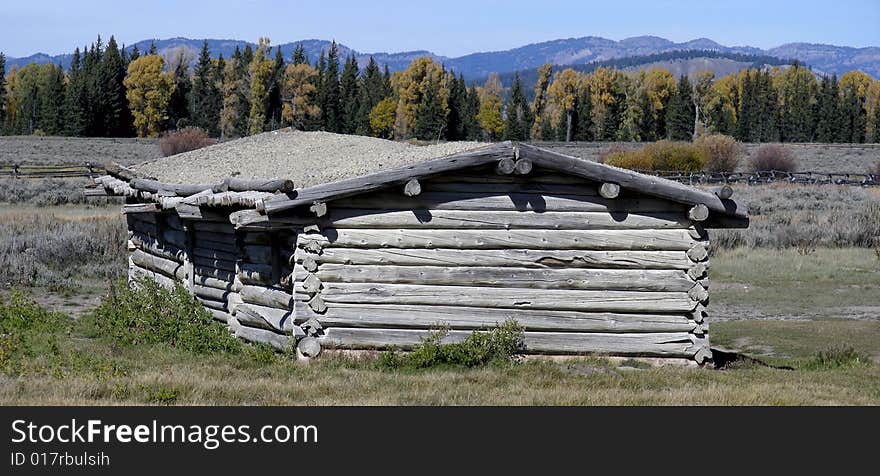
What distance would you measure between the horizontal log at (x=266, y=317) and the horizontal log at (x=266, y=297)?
73 millimetres

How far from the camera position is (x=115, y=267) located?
2442 cm

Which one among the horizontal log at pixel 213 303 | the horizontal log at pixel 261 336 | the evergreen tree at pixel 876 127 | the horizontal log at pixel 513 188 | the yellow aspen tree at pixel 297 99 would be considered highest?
the yellow aspen tree at pixel 297 99

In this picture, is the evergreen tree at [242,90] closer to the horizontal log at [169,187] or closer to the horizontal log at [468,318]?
the horizontal log at [169,187]

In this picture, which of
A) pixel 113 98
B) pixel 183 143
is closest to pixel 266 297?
pixel 183 143

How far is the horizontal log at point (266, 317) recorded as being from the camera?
1321 centimetres

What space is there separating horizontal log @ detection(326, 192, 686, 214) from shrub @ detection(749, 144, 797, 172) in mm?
60914

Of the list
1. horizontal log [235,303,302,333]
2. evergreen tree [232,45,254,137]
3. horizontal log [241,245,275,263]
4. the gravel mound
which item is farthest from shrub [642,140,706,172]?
horizontal log [241,245,275,263]

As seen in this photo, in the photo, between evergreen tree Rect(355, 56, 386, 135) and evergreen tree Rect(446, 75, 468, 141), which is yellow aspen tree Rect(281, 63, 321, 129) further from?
evergreen tree Rect(446, 75, 468, 141)

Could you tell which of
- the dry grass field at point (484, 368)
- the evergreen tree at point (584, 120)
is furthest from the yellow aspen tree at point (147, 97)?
the dry grass field at point (484, 368)

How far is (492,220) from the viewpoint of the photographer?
494 inches

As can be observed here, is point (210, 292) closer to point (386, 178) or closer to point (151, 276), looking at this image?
point (151, 276)

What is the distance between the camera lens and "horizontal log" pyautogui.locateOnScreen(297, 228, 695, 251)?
12.4 meters

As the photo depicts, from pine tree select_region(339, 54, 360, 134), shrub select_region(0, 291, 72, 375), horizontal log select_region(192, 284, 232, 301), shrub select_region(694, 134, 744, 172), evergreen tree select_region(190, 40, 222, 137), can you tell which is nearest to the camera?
shrub select_region(0, 291, 72, 375)

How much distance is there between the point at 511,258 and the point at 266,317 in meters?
3.39
